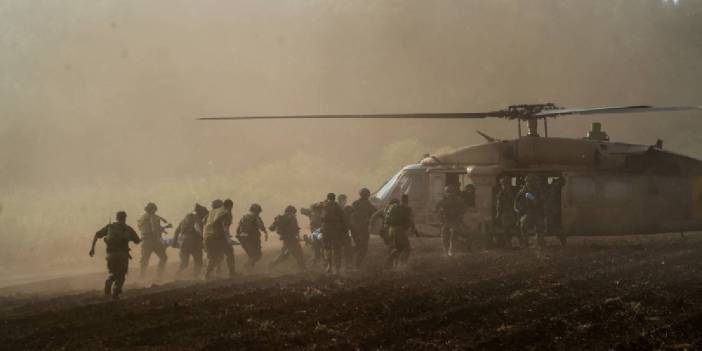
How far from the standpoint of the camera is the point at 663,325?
350 inches

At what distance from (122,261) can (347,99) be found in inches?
2486

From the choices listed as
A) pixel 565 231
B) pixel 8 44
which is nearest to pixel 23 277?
pixel 565 231

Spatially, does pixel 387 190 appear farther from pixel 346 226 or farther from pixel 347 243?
pixel 346 226

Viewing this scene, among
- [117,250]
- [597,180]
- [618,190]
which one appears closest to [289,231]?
[117,250]

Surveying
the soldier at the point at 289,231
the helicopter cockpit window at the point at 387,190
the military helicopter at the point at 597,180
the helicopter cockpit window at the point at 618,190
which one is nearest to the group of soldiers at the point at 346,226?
the soldier at the point at 289,231

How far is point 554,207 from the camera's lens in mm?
18828

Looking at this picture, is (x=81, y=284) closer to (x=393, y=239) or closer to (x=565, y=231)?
(x=393, y=239)

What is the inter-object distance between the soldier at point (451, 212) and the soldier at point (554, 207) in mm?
2037

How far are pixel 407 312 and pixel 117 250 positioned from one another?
623 cm

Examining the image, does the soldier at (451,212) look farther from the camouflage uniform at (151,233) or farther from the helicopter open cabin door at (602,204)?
the camouflage uniform at (151,233)

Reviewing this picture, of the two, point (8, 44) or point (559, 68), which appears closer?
point (8, 44)

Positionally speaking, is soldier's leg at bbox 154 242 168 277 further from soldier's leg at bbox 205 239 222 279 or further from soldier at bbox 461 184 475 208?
soldier at bbox 461 184 475 208

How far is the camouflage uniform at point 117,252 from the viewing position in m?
14.0

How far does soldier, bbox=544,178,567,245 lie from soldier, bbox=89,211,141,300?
382 inches
